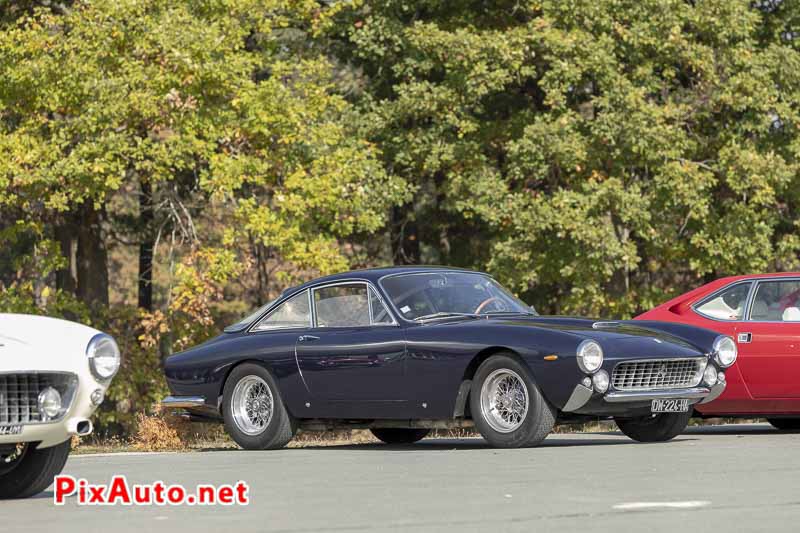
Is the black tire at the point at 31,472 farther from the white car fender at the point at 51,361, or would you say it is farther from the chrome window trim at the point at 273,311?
the chrome window trim at the point at 273,311

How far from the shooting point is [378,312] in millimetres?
13336

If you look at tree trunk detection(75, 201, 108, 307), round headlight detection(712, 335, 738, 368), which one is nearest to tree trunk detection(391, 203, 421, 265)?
tree trunk detection(75, 201, 108, 307)

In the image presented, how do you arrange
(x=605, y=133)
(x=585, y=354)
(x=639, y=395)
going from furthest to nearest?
1. (x=605, y=133)
2. (x=639, y=395)
3. (x=585, y=354)

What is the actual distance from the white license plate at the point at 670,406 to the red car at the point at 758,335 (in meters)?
1.48

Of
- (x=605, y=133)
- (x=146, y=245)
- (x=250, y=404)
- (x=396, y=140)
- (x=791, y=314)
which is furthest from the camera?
(x=146, y=245)

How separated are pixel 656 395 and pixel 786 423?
3.51 m

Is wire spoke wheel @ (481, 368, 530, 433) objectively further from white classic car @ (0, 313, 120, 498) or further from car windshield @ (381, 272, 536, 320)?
white classic car @ (0, 313, 120, 498)

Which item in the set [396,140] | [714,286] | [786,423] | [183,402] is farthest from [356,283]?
[396,140]

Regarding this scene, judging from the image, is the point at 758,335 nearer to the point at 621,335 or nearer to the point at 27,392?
the point at 621,335

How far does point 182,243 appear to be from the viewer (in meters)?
28.3

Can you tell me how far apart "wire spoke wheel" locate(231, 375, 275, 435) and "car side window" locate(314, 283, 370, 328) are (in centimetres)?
77

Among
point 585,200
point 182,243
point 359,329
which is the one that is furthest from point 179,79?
point 359,329

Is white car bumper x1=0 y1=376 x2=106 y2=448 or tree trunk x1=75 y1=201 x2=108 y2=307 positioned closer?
white car bumper x1=0 y1=376 x2=106 y2=448

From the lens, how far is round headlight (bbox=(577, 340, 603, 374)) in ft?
39.2
